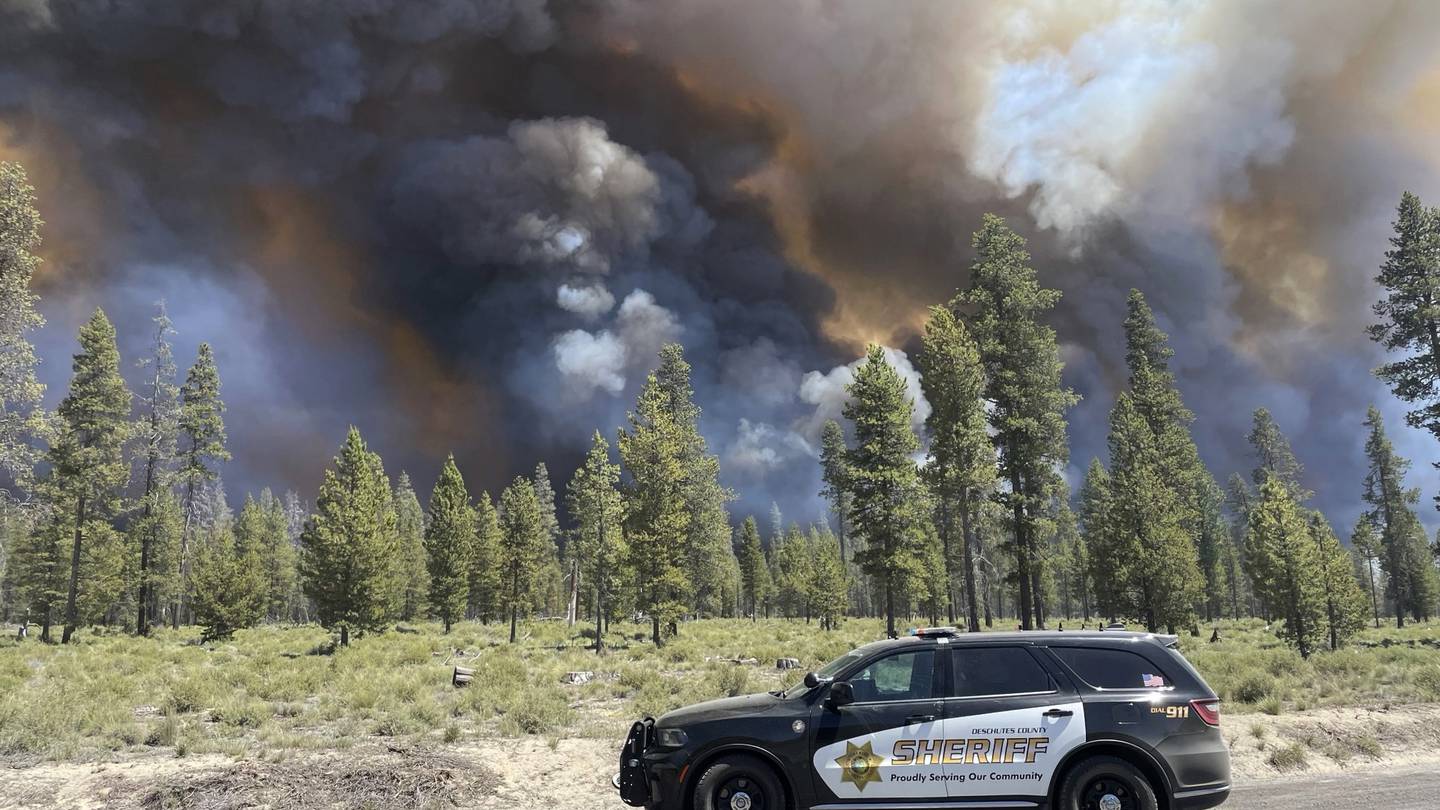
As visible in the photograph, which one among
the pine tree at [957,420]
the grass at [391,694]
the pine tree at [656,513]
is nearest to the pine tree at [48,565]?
the grass at [391,694]

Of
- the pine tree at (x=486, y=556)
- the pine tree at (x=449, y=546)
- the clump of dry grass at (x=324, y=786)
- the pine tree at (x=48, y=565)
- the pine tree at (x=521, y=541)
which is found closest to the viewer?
the clump of dry grass at (x=324, y=786)

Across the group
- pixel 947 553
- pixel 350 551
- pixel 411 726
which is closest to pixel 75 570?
pixel 350 551

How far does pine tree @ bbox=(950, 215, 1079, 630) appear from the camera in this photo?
26.6 m

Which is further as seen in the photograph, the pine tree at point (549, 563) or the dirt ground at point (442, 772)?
the pine tree at point (549, 563)

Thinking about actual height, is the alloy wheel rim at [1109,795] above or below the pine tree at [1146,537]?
below

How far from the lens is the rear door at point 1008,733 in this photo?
6957mm

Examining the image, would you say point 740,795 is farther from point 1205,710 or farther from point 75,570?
point 75,570

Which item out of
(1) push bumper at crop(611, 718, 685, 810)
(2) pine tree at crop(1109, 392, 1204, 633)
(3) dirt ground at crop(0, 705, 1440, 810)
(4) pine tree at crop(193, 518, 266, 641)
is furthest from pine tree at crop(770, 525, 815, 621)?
(1) push bumper at crop(611, 718, 685, 810)

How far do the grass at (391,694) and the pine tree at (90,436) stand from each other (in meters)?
13.8

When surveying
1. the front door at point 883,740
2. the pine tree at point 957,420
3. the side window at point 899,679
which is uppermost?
the pine tree at point 957,420

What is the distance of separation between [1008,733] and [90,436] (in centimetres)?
4696

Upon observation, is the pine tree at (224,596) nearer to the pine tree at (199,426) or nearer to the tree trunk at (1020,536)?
the pine tree at (199,426)

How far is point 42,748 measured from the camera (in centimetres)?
1123

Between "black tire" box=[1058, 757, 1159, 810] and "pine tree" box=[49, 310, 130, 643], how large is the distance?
43592 millimetres
